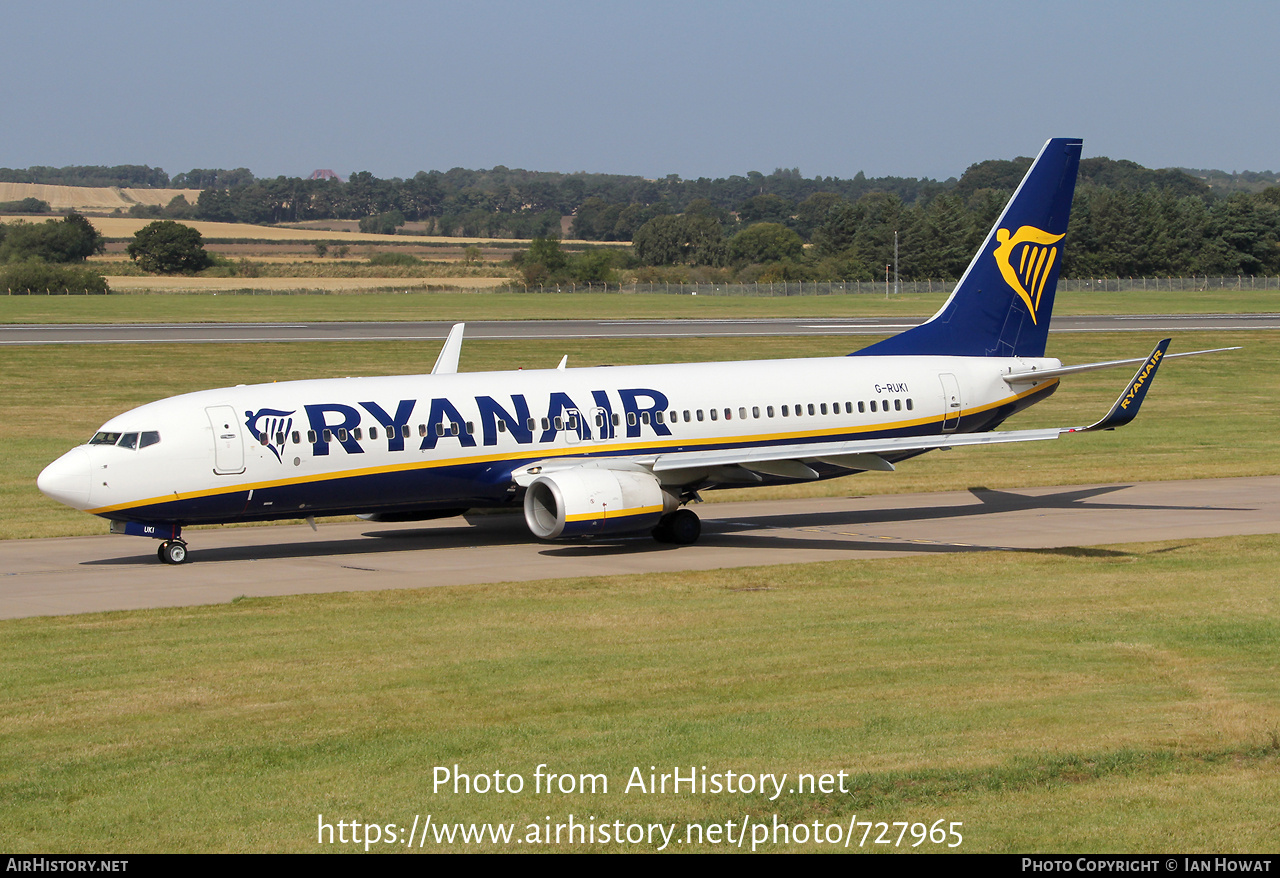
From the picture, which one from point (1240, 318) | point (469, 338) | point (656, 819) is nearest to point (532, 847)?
point (656, 819)

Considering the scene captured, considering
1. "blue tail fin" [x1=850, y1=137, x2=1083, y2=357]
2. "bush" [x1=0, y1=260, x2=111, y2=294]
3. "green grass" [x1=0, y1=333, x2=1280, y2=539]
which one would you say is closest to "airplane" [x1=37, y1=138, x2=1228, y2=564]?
"blue tail fin" [x1=850, y1=137, x2=1083, y2=357]

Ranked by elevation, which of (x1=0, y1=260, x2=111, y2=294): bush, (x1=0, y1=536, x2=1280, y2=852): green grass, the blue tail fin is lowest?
(x1=0, y1=260, x2=111, y2=294): bush

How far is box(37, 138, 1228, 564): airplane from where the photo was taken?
1123 inches

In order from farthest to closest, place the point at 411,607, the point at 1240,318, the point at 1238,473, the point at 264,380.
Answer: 1. the point at 1240,318
2. the point at 264,380
3. the point at 1238,473
4. the point at 411,607

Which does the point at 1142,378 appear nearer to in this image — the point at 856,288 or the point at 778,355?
the point at 778,355

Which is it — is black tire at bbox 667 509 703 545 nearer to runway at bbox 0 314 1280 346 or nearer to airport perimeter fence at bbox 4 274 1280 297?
runway at bbox 0 314 1280 346

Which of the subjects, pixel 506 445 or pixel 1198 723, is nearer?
pixel 1198 723

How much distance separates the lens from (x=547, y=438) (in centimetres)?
3120

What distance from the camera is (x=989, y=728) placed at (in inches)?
623

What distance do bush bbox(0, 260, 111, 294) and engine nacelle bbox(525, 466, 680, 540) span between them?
128m

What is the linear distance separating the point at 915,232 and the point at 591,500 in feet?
507

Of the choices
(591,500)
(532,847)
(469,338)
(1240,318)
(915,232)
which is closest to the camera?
(532,847)

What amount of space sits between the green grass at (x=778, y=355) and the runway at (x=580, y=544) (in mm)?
2938

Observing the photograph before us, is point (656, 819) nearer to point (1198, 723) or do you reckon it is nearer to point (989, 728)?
point (989, 728)
